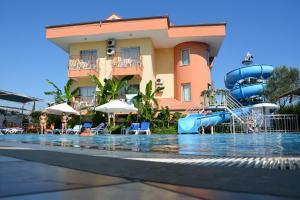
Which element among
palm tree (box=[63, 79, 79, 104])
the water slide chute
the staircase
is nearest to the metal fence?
the staircase

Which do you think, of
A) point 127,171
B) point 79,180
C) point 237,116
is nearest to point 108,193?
point 79,180

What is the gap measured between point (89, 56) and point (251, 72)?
14.9 metres

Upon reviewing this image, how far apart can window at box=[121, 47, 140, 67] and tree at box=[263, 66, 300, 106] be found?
35.1 ft

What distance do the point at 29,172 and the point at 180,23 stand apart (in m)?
23.7

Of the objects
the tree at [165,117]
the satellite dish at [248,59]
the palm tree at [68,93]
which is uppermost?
the satellite dish at [248,59]

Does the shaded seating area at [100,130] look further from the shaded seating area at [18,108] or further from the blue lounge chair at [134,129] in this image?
the shaded seating area at [18,108]

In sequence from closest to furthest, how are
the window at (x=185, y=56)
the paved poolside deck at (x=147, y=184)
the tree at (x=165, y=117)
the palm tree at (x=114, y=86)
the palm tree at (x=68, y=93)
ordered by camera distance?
1. the paved poolside deck at (x=147, y=184)
2. the tree at (x=165, y=117)
3. the palm tree at (x=114, y=86)
4. the palm tree at (x=68, y=93)
5. the window at (x=185, y=56)

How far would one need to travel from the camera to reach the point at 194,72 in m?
25.7

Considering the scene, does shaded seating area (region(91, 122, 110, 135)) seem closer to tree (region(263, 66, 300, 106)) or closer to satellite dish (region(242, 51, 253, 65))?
tree (region(263, 66, 300, 106))

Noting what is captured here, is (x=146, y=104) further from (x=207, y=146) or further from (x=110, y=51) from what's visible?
(x=207, y=146)

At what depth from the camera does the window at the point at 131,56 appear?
24.9 m

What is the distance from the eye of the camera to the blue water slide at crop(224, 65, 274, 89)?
95.3ft

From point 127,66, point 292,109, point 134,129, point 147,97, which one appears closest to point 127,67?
point 127,66

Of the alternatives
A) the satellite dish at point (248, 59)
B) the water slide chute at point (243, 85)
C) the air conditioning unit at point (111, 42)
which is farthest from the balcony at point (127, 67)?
the satellite dish at point (248, 59)
